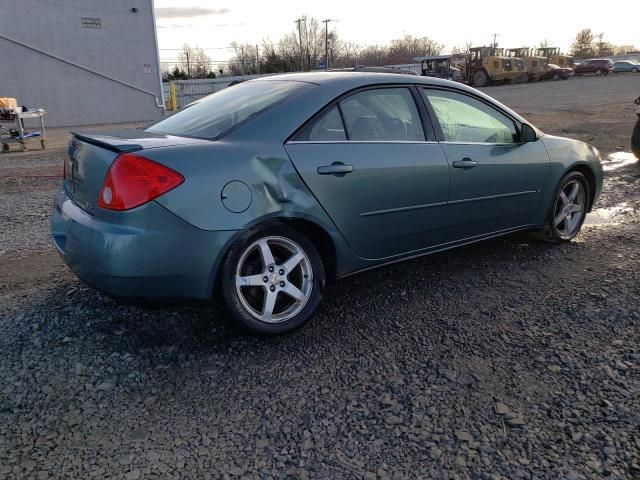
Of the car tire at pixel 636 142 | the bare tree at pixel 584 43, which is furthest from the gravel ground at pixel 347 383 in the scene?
the bare tree at pixel 584 43

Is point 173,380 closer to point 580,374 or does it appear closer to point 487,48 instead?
point 580,374

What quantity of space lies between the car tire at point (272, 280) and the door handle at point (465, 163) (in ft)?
4.33

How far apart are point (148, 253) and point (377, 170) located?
5.02 feet

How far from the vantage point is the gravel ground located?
228cm

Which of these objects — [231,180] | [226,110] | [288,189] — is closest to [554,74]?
[226,110]

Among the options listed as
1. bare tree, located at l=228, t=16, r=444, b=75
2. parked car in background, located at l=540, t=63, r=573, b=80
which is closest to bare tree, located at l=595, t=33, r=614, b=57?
bare tree, located at l=228, t=16, r=444, b=75

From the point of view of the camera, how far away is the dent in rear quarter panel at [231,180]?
286 centimetres

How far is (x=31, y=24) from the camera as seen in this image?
909 inches

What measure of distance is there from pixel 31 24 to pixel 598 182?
2470 centimetres

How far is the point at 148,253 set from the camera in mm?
2797

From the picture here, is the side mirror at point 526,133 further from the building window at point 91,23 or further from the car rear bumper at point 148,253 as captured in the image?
the building window at point 91,23

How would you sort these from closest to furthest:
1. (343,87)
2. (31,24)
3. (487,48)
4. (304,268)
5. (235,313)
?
1. (235,313)
2. (304,268)
3. (343,87)
4. (31,24)
5. (487,48)

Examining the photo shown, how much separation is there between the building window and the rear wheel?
2962cm

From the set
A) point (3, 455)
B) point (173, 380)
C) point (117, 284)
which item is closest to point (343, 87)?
point (117, 284)
